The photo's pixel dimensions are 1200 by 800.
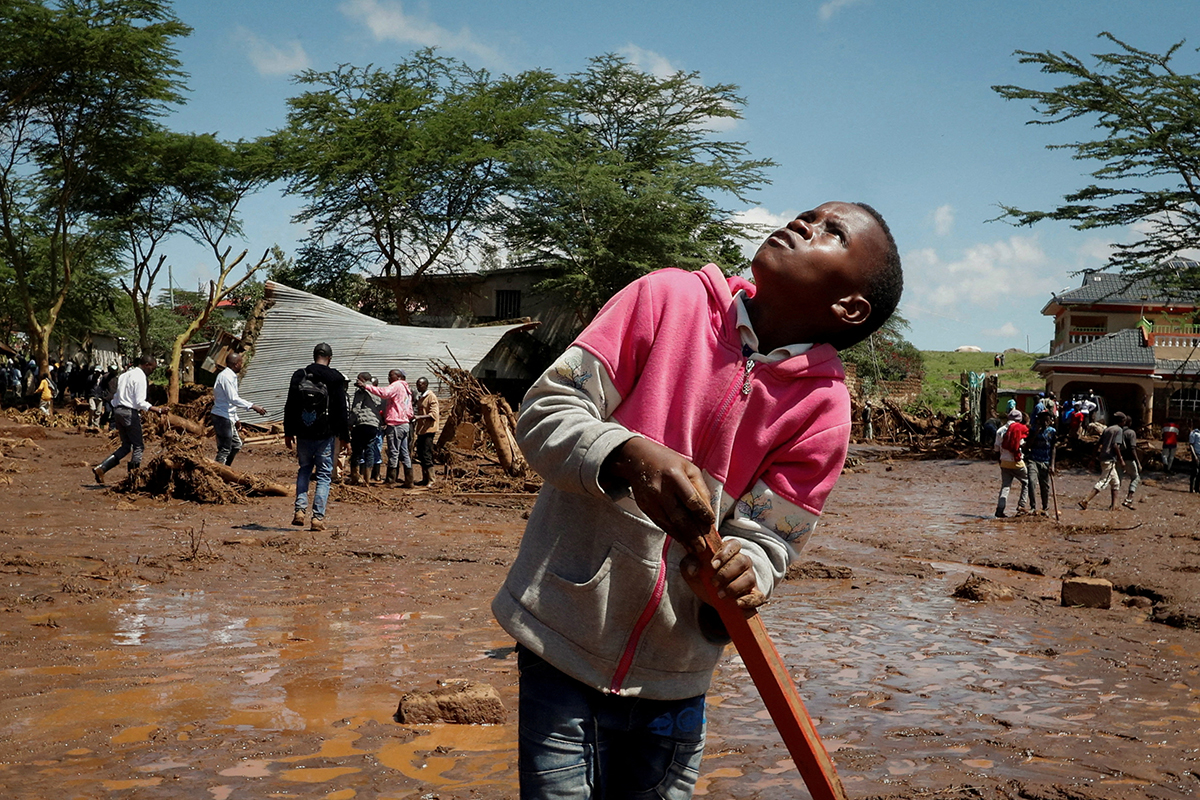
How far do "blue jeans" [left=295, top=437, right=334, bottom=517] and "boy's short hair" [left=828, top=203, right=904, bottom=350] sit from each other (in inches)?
315

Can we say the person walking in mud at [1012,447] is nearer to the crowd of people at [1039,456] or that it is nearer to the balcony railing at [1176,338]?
the crowd of people at [1039,456]

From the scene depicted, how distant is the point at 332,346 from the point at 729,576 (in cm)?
2380

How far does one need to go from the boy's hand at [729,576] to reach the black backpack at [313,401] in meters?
7.97

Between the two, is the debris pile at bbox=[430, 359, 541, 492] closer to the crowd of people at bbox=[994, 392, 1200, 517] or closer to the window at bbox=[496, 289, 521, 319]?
the crowd of people at bbox=[994, 392, 1200, 517]

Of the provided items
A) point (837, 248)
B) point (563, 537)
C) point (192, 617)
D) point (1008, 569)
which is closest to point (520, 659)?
point (563, 537)

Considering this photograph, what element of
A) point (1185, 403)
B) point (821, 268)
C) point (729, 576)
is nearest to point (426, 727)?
point (729, 576)

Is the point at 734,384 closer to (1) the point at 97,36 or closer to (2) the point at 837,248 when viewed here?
(2) the point at 837,248

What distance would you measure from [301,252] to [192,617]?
2972 centimetres

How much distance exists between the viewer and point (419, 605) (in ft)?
22.9

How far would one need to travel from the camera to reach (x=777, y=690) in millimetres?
1640

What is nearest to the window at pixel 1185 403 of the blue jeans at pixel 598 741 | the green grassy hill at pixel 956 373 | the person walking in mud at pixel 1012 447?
the green grassy hill at pixel 956 373

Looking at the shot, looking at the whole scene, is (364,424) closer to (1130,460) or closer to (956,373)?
(1130,460)

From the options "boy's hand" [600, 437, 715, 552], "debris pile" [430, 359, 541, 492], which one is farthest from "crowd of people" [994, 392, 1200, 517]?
"boy's hand" [600, 437, 715, 552]

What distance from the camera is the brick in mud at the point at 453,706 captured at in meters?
4.29
